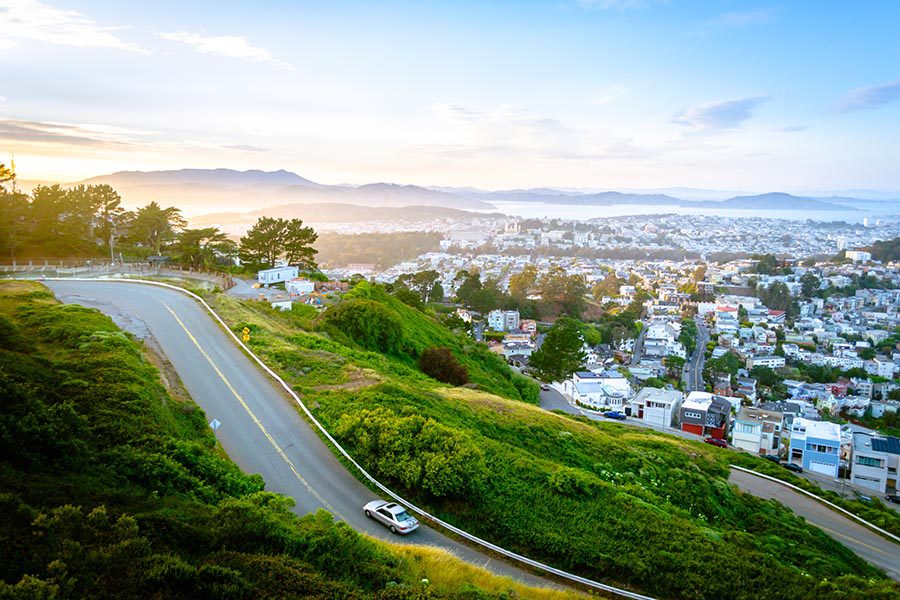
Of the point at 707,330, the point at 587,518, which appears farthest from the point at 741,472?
the point at 707,330

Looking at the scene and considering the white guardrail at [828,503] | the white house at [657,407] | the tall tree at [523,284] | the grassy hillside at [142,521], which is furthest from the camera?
the tall tree at [523,284]

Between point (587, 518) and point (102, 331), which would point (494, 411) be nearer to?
point (587, 518)

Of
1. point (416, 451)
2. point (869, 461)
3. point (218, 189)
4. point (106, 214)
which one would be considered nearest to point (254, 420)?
point (416, 451)

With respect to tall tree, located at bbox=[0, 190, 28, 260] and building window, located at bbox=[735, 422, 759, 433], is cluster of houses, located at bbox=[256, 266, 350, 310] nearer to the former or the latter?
tall tree, located at bbox=[0, 190, 28, 260]

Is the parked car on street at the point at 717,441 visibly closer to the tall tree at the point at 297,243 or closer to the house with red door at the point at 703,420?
the house with red door at the point at 703,420

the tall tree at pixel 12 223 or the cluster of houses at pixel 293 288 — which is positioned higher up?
the tall tree at pixel 12 223

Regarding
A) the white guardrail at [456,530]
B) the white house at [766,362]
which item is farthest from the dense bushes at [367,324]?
the white house at [766,362]

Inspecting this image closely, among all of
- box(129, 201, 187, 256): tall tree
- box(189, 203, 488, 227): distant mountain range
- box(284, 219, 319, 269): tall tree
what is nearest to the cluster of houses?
box(284, 219, 319, 269): tall tree
